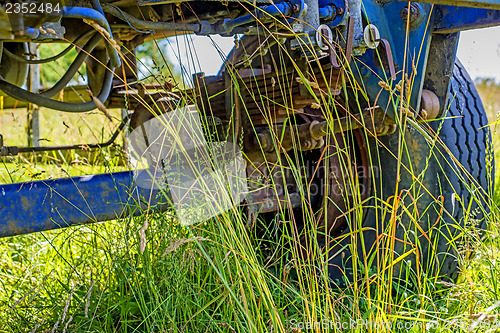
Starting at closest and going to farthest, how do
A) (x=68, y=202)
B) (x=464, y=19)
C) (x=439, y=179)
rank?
(x=68, y=202) < (x=464, y=19) < (x=439, y=179)

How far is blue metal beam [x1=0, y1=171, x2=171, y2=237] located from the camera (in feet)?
4.80

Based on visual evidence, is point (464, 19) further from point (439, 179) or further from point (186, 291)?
point (186, 291)

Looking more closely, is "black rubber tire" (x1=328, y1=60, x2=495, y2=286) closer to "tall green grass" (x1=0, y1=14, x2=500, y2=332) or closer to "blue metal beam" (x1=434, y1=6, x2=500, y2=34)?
"tall green grass" (x1=0, y1=14, x2=500, y2=332)

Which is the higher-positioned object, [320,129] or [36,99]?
[36,99]

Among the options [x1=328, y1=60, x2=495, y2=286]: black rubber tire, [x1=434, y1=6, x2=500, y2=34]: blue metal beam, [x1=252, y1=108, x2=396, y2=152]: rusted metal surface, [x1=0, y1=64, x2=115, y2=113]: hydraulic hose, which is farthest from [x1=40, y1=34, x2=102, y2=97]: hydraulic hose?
[x1=434, y1=6, x2=500, y2=34]: blue metal beam

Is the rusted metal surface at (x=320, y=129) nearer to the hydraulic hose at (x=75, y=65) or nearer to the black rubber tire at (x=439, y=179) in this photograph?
the black rubber tire at (x=439, y=179)

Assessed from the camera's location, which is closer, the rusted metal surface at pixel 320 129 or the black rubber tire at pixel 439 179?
the rusted metal surface at pixel 320 129

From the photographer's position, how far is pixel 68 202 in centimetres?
157

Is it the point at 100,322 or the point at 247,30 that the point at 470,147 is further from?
the point at 100,322

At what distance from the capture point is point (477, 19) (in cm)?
169

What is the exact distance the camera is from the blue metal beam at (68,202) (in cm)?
146

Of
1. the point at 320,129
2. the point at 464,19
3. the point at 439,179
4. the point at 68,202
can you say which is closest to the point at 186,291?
the point at 68,202

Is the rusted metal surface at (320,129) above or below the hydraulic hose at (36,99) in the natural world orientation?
below

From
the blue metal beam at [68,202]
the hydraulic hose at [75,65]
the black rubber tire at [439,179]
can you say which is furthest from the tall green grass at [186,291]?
the hydraulic hose at [75,65]
